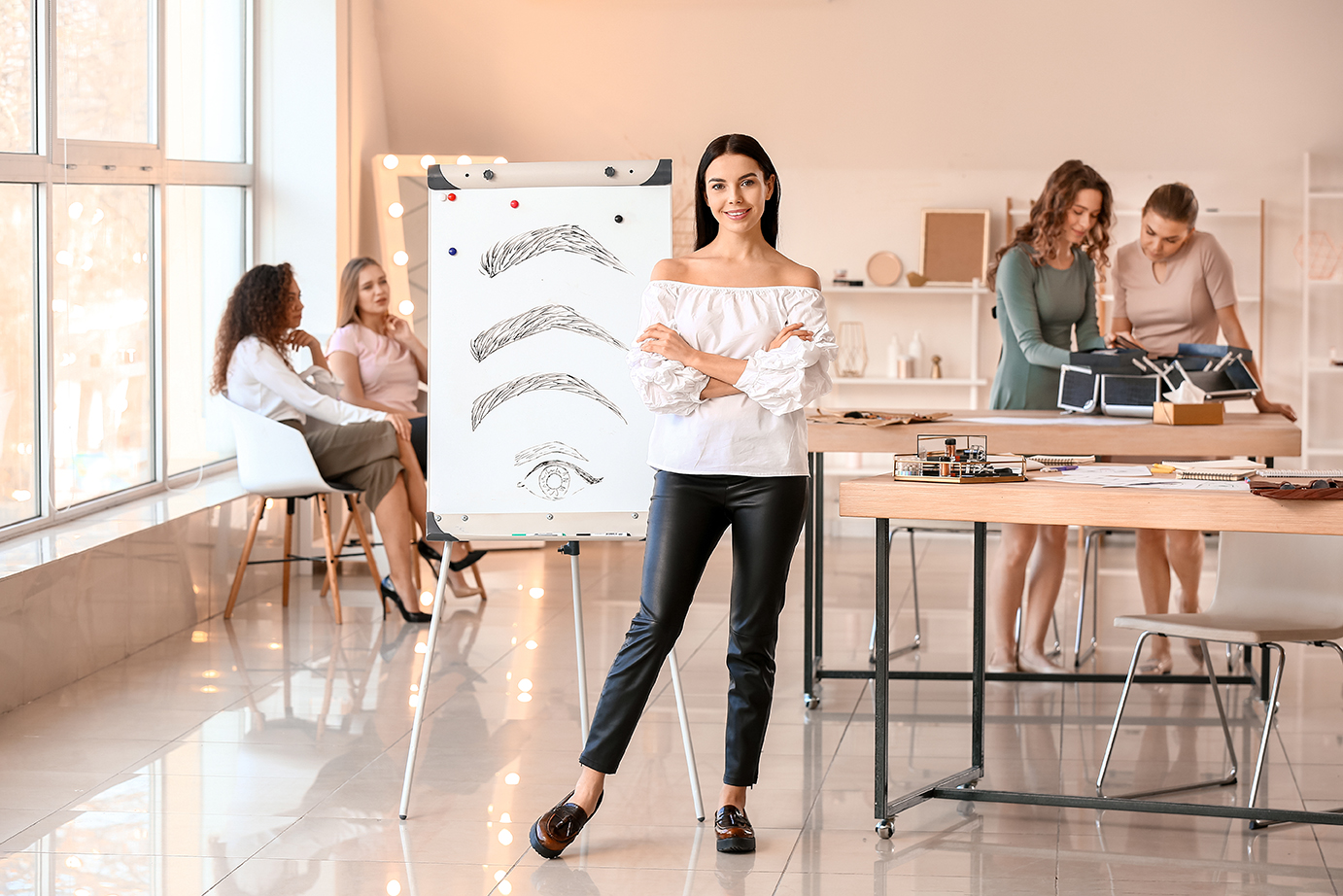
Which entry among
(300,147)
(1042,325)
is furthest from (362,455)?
(1042,325)

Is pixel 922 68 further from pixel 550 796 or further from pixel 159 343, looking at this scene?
pixel 550 796

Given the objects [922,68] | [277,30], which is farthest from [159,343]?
[922,68]

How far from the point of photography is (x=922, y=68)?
7.46 meters

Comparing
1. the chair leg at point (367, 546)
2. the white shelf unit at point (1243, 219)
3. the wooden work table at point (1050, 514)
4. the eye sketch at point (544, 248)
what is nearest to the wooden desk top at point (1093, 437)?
the wooden work table at point (1050, 514)

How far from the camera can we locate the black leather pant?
2.87 m

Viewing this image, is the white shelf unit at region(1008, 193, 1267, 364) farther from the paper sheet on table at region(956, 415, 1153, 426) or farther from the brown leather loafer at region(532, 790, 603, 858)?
the brown leather loafer at region(532, 790, 603, 858)

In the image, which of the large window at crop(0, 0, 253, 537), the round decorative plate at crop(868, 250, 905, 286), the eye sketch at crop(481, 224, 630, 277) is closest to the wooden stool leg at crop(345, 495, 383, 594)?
the large window at crop(0, 0, 253, 537)

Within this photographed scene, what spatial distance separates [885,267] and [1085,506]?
5.07 m

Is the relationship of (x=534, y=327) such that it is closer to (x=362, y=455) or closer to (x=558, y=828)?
(x=558, y=828)

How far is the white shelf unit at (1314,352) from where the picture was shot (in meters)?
7.34

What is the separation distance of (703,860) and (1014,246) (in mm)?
2380

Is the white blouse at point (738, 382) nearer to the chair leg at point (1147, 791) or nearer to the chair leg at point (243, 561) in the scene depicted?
the chair leg at point (1147, 791)

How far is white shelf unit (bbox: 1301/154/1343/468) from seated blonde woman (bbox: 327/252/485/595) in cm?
460

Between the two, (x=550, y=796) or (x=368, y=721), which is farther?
(x=368, y=721)
